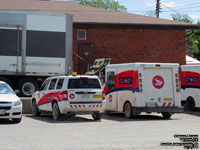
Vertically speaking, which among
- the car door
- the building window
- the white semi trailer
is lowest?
the car door

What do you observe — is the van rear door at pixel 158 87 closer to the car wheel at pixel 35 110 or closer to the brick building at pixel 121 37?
the car wheel at pixel 35 110

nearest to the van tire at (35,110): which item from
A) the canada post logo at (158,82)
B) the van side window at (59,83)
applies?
the van side window at (59,83)

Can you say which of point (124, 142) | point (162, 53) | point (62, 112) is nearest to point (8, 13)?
point (62, 112)

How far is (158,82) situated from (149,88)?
506 millimetres

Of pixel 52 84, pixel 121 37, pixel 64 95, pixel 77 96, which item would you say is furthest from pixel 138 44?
pixel 64 95

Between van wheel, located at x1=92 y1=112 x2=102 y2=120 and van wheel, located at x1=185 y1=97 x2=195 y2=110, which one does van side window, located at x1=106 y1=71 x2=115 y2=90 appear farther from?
van wheel, located at x1=185 y1=97 x2=195 y2=110

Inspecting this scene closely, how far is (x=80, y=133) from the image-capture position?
41.0ft

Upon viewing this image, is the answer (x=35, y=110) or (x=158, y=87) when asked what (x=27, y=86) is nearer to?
(x=35, y=110)

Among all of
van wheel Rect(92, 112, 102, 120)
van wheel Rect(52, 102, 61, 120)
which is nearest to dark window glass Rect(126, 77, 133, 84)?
van wheel Rect(92, 112, 102, 120)

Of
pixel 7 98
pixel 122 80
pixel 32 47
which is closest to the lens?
pixel 7 98

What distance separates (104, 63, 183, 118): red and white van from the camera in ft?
56.5

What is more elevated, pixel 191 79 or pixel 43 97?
pixel 191 79

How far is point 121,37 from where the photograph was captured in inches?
1289

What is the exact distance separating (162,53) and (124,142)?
23571 mm
